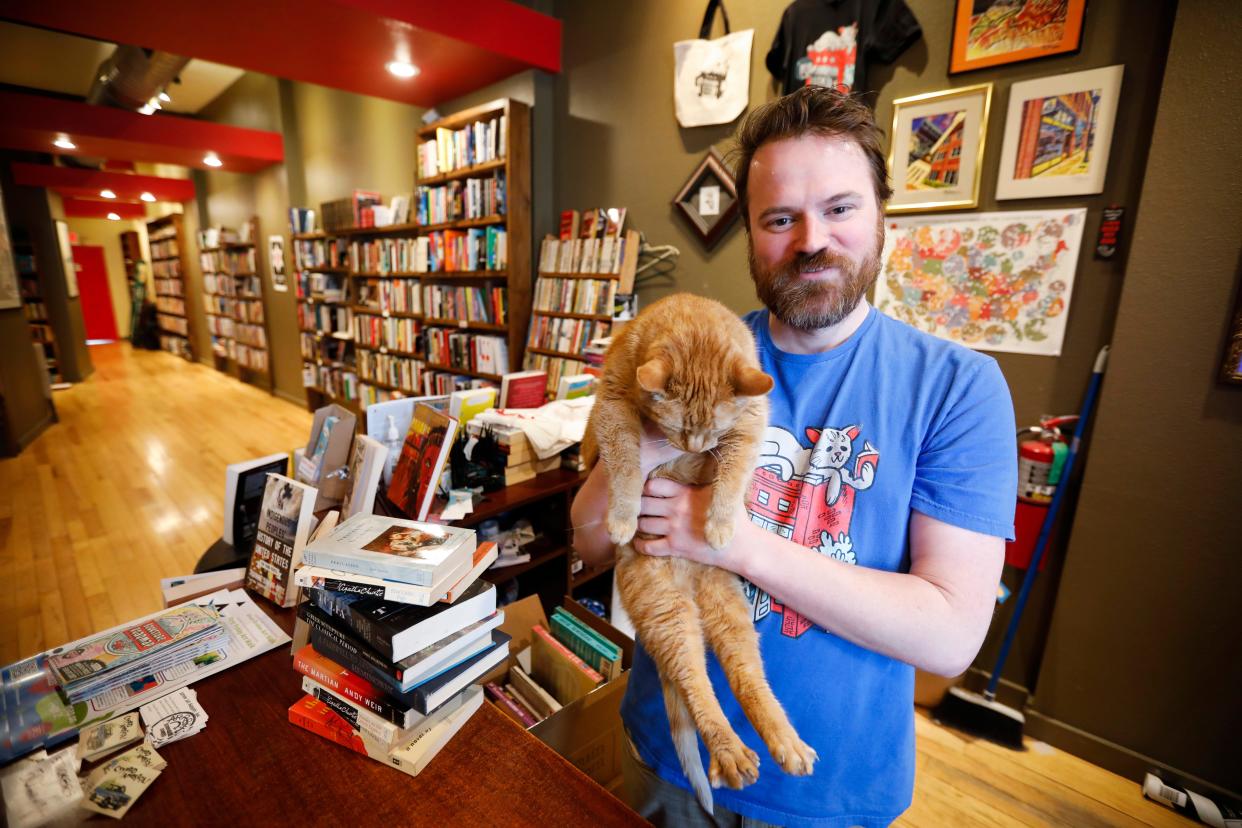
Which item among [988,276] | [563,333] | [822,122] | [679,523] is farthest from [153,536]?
[988,276]

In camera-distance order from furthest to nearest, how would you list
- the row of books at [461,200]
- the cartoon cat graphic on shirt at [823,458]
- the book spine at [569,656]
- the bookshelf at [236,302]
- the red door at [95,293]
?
the red door at [95,293] < the bookshelf at [236,302] < the row of books at [461,200] < the book spine at [569,656] < the cartoon cat graphic on shirt at [823,458]

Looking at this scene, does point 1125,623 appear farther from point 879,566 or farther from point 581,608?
point 581,608

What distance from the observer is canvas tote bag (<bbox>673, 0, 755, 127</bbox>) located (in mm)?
2740

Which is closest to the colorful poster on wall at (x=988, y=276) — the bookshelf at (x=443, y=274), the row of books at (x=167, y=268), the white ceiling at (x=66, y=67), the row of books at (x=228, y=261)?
the bookshelf at (x=443, y=274)

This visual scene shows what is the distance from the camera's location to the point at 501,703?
1.69 m

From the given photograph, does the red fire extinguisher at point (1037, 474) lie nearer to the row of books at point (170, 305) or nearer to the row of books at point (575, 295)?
the row of books at point (575, 295)

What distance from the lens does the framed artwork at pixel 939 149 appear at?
210 centimetres

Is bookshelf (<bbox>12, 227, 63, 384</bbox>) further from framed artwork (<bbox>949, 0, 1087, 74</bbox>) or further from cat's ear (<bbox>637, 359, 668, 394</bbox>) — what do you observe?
framed artwork (<bbox>949, 0, 1087, 74</bbox>)

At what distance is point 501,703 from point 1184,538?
2.45 metres

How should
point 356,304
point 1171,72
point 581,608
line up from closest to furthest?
point 1171,72 < point 581,608 < point 356,304

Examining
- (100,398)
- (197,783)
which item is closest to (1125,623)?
(197,783)

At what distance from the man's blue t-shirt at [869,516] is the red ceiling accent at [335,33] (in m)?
3.36

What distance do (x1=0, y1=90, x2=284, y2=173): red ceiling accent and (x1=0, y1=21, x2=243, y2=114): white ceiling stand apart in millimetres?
735

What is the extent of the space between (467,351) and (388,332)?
1514 mm
